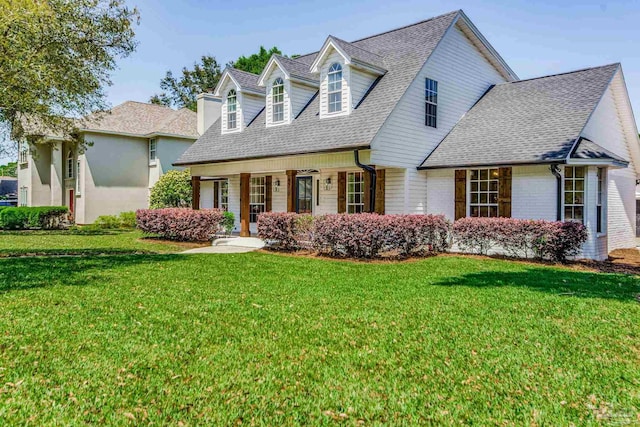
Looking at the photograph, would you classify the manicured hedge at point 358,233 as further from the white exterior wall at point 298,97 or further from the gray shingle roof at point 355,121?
the white exterior wall at point 298,97

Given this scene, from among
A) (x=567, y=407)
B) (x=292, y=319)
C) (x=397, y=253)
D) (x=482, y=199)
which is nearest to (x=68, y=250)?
(x=397, y=253)

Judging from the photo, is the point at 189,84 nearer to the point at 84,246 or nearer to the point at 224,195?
the point at 224,195

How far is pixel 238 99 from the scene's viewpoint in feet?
63.8

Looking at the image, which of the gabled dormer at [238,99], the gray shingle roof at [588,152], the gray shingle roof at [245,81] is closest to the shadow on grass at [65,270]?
the gabled dormer at [238,99]

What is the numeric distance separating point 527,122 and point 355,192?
242 inches

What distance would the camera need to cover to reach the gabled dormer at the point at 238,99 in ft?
63.6

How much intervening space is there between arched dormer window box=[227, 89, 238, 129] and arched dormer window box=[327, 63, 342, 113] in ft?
18.7

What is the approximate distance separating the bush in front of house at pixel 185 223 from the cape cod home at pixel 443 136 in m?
1.86

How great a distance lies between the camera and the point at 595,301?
23.5 ft

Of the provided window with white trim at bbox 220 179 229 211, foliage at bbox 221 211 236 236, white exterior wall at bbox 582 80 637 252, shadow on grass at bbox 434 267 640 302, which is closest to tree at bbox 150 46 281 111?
window with white trim at bbox 220 179 229 211

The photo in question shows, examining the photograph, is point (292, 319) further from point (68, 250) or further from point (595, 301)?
point (68, 250)

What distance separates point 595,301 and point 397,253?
5.80 meters

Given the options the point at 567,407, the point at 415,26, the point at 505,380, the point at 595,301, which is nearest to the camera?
the point at 567,407

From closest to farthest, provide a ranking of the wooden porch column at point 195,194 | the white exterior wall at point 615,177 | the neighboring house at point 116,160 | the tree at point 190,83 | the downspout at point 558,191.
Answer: the downspout at point 558,191 → the white exterior wall at point 615,177 → the wooden porch column at point 195,194 → the neighboring house at point 116,160 → the tree at point 190,83
